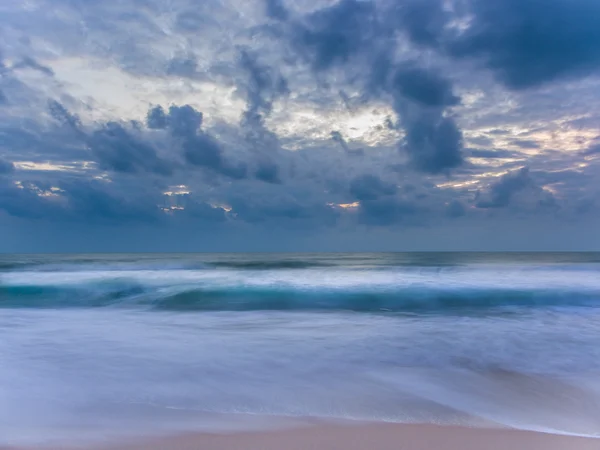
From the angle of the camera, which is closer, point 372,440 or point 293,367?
point 372,440

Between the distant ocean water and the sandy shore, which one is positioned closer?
the sandy shore

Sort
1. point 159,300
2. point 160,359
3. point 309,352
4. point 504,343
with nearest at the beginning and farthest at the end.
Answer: point 160,359 → point 309,352 → point 504,343 → point 159,300

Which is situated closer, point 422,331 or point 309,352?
point 309,352

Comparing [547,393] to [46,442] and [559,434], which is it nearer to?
[559,434]

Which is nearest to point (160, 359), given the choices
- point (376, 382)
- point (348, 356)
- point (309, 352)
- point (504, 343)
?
point (309, 352)

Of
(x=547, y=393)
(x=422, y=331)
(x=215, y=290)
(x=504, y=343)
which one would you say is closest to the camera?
(x=547, y=393)

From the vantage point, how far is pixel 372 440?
3.42 m

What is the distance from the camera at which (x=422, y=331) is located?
875 centimetres

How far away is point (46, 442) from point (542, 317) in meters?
10.6

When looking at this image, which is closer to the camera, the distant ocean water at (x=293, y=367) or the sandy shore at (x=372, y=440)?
the sandy shore at (x=372, y=440)

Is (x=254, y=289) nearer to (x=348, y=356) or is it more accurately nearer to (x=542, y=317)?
(x=542, y=317)

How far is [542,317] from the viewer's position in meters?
10.9

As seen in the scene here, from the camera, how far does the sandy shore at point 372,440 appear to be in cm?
331

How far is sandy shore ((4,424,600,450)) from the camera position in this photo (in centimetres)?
331
